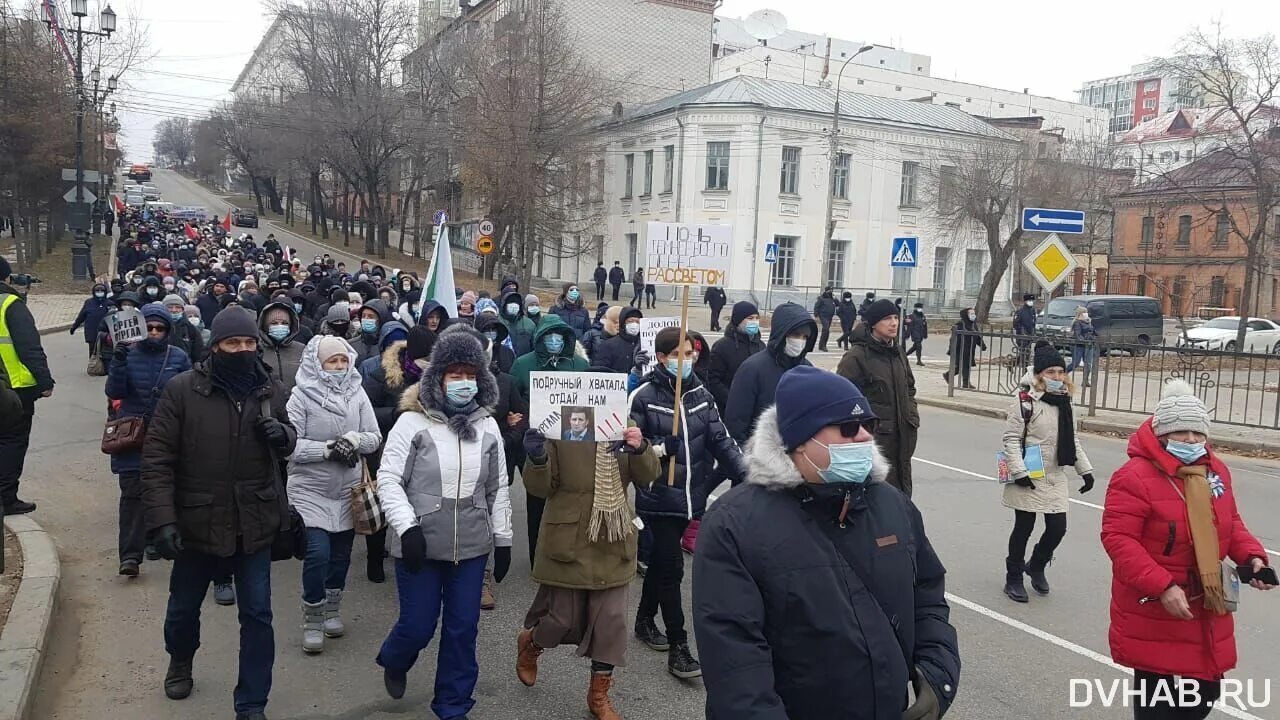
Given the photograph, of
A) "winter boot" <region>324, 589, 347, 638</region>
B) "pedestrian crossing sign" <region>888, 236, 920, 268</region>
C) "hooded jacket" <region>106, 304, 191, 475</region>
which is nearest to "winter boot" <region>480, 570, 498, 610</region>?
"winter boot" <region>324, 589, 347, 638</region>

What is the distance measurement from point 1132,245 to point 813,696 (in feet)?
→ 183

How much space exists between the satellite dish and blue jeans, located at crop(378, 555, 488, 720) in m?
81.6

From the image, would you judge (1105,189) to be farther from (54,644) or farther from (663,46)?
(54,644)

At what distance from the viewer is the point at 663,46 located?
59062 millimetres

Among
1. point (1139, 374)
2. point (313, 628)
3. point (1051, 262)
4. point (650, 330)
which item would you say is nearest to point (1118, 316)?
point (1139, 374)

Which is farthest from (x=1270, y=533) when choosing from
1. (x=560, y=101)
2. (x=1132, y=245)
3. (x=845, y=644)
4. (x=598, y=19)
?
(x=598, y=19)

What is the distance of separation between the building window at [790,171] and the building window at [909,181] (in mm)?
6357

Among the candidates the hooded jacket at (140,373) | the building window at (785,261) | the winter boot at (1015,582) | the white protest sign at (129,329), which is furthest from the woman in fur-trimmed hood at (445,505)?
the building window at (785,261)

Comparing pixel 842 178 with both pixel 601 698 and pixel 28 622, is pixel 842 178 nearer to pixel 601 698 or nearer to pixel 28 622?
pixel 601 698

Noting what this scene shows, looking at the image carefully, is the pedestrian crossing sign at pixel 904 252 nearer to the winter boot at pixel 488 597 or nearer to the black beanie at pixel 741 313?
the black beanie at pixel 741 313

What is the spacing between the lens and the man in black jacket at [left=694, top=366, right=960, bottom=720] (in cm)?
262

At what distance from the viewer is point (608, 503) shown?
5.03 m

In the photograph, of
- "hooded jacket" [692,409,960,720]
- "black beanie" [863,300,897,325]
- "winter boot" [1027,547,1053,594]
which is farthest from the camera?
"winter boot" [1027,547,1053,594]

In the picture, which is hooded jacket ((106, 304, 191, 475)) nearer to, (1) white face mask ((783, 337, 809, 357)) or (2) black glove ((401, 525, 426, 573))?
(2) black glove ((401, 525, 426, 573))
